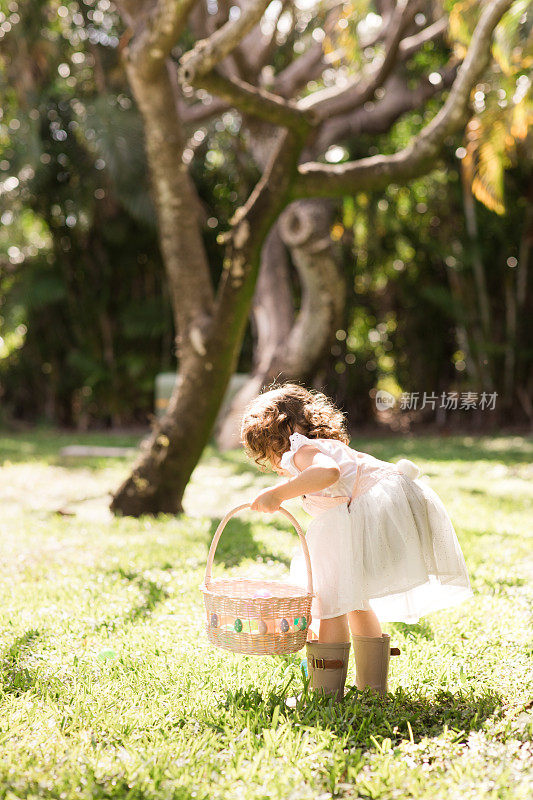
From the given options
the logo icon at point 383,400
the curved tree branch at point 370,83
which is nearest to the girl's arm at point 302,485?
the curved tree branch at point 370,83

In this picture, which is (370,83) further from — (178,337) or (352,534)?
(352,534)

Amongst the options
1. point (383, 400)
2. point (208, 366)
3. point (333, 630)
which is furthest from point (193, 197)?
point (383, 400)

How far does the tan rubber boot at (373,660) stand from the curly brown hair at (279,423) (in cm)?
69

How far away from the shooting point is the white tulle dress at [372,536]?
2.68 m

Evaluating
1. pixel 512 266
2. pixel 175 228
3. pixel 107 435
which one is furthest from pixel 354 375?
pixel 175 228

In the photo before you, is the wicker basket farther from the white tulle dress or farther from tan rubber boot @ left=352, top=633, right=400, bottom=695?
tan rubber boot @ left=352, top=633, right=400, bottom=695

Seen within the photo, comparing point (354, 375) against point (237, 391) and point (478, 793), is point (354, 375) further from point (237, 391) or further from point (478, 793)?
point (478, 793)

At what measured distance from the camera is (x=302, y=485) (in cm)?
259

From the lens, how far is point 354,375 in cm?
1395

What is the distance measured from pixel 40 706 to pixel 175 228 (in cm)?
433

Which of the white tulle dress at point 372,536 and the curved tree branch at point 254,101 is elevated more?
the curved tree branch at point 254,101

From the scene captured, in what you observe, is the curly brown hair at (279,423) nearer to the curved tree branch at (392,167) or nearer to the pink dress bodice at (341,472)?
the pink dress bodice at (341,472)

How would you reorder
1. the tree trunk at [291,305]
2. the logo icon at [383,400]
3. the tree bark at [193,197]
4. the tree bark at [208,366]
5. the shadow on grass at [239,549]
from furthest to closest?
the logo icon at [383,400]
the tree trunk at [291,305]
the tree bark at [208,366]
the tree bark at [193,197]
the shadow on grass at [239,549]

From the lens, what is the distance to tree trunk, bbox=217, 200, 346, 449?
10773mm
